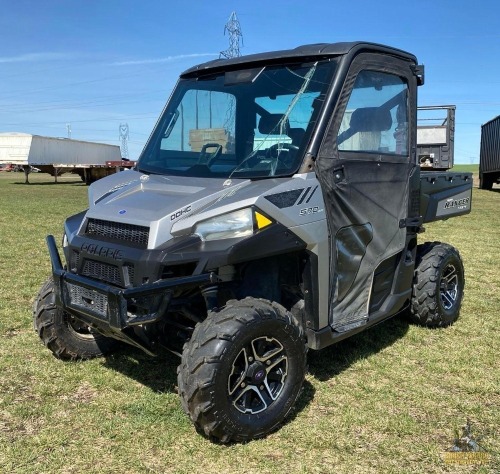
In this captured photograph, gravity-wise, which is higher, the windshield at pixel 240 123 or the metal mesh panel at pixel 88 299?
the windshield at pixel 240 123

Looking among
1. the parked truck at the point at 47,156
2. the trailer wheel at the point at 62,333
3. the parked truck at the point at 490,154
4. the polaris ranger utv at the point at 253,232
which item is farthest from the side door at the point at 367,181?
the parked truck at the point at 47,156

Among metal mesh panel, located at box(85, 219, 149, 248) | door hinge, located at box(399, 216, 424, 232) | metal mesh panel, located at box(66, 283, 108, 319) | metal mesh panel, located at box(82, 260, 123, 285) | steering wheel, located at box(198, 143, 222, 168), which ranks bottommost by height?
metal mesh panel, located at box(66, 283, 108, 319)

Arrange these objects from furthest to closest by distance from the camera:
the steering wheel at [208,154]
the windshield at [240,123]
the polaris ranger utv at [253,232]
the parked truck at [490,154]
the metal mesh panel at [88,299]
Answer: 1. the parked truck at [490,154]
2. the steering wheel at [208,154]
3. the windshield at [240,123]
4. the metal mesh panel at [88,299]
5. the polaris ranger utv at [253,232]

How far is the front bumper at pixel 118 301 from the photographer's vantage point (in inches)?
120

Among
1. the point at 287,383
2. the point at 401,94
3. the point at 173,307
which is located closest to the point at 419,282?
the point at 401,94

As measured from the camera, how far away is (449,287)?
5.48 metres

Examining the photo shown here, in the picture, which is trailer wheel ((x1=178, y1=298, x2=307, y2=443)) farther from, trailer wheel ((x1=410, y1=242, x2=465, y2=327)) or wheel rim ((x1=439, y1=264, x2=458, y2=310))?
wheel rim ((x1=439, y1=264, x2=458, y2=310))

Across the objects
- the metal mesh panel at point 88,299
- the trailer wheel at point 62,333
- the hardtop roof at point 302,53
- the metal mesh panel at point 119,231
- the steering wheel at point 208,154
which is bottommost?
the trailer wheel at point 62,333

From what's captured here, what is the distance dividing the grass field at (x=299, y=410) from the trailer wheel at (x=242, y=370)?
155mm

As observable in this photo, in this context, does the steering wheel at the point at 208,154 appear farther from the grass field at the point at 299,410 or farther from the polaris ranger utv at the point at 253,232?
the grass field at the point at 299,410

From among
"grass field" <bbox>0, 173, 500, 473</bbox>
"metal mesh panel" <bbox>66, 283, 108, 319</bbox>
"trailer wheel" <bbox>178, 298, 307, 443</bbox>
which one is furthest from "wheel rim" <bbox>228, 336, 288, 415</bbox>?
"metal mesh panel" <bbox>66, 283, 108, 319</bbox>

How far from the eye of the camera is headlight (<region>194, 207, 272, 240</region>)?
3199mm

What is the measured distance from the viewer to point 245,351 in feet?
10.5

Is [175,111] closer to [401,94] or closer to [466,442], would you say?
[401,94]
